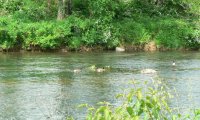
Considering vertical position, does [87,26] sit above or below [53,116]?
above

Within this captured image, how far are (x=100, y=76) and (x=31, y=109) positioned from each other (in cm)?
889

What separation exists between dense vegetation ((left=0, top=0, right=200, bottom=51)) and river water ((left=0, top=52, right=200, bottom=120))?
299 cm

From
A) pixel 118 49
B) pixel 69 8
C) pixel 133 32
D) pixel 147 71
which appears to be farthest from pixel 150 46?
pixel 147 71

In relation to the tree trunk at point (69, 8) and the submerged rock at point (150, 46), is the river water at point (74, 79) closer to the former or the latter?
the submerged rock at point (150, 46)

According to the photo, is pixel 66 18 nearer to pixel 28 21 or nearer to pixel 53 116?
pixel 28 21

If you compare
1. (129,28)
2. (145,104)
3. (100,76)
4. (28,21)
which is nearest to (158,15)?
(129,28)

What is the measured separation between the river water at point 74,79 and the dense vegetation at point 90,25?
9.81 feet

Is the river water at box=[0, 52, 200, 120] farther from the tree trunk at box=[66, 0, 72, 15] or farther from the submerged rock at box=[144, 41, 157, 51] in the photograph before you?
the tree trunk at box=[66, 0, 72, 15]

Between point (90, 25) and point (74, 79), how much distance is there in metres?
17.0

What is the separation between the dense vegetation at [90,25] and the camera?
133 feet

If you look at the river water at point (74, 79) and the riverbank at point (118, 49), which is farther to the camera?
the riverbank at point (118, 49)

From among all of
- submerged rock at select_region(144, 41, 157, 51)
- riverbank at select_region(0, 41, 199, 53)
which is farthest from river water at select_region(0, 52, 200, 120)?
submerged rock at select_region(144, 41, 157, 51)

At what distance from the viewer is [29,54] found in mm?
37719

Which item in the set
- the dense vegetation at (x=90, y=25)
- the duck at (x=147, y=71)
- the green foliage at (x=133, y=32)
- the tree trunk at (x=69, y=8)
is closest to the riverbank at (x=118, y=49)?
the dense vegetation at (x=90, y=25)
